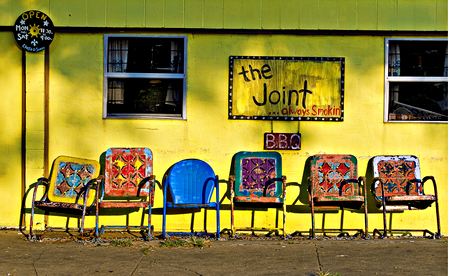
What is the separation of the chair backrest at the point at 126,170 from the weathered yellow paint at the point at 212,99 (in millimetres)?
184

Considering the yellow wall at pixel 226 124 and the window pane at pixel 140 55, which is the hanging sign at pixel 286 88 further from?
the window pane at pixel 140 55

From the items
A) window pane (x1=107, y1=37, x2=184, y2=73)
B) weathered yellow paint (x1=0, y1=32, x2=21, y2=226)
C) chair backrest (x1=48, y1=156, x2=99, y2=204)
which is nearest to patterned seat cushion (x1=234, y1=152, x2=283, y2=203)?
window pane (x1=107, y1=37, x2=184, y2=73)

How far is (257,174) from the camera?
30.7 feet

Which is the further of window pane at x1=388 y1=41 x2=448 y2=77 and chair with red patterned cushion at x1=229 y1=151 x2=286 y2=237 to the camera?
window pane at x1=388 y1=41 x2=448 y2=77

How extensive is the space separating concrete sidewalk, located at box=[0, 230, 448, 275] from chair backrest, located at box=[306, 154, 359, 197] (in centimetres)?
69

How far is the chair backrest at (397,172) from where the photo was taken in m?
9.37

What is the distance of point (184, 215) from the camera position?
9508 millimetres

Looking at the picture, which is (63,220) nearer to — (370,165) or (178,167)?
(178,167)

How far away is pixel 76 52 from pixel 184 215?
2557 mm

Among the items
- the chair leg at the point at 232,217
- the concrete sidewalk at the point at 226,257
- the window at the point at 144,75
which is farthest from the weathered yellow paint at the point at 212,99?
the concrete sidewalk at the point at 226,257

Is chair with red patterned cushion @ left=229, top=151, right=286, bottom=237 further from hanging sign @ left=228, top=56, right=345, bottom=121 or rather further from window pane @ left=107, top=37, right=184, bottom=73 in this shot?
window pane @ left=107, top=37, right=184, bottom=73

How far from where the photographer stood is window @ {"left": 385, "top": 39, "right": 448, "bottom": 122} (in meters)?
9.51
